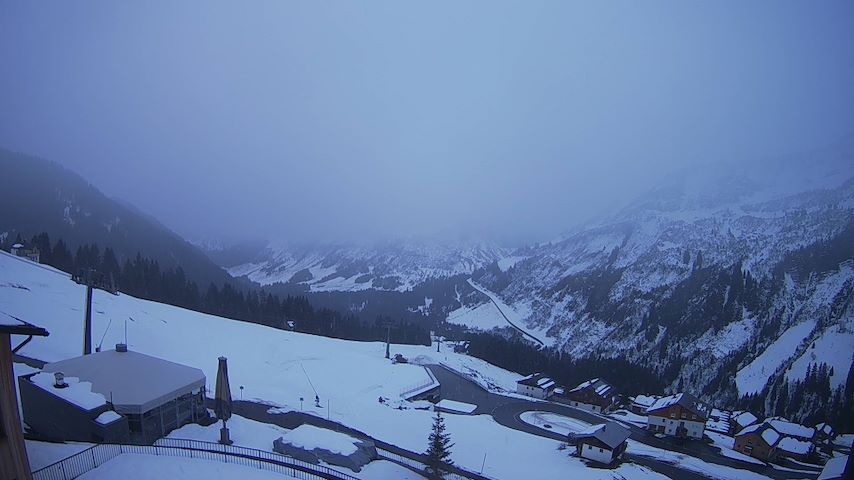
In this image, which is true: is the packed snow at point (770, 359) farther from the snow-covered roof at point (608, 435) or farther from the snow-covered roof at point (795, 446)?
the snow-covered roof at point (608, 435)

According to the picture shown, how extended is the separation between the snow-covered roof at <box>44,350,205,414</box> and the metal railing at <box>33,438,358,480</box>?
201cm

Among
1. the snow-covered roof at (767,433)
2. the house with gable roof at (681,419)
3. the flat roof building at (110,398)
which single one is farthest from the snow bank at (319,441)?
the snow-covered roof at (767,433)

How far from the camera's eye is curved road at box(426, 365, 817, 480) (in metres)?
31.0

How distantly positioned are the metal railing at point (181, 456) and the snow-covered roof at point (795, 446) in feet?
146

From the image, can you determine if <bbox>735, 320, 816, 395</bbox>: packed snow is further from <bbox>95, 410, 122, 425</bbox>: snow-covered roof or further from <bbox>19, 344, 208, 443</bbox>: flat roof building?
<bbox>95, 410, 122, 425</bbox>: snow-covered roof

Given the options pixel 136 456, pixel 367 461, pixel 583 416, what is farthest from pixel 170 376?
pixel 583 416

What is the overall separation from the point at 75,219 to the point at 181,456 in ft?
662

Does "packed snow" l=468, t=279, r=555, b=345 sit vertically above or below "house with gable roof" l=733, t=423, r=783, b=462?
below

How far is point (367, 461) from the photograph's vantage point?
20.2 m

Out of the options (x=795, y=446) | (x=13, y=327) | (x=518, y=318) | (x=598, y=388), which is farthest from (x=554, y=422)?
(x=518, y=318)

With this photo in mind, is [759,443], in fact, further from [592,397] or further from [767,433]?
[592,397]

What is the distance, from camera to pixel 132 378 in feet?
60.1

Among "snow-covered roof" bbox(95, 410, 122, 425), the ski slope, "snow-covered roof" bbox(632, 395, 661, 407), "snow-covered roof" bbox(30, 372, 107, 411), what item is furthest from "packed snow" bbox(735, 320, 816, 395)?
"snow-covered roof" bbox(30, 372, 107, 411)

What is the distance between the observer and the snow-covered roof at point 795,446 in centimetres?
3775
